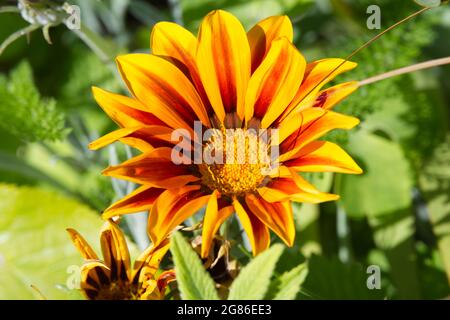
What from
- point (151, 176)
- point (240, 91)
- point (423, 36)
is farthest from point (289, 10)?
point (151, 176)

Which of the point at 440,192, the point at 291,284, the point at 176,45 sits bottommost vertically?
the point at 291,284

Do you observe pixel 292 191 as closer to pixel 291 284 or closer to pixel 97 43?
pixel 291 284

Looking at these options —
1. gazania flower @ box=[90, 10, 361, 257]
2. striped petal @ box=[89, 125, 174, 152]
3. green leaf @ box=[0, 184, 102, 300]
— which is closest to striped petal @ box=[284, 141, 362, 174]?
gazania flower @ box=[90, 10, 361, 257]

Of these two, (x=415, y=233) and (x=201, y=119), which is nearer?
(x=201, y=119)

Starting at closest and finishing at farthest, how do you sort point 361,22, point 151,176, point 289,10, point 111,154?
point 151,176 < point 111,154 < point 289,10 < point 361,22

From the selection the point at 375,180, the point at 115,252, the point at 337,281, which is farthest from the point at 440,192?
the point at 115,252

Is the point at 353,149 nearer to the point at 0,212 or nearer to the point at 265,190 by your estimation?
the point at 265,190
